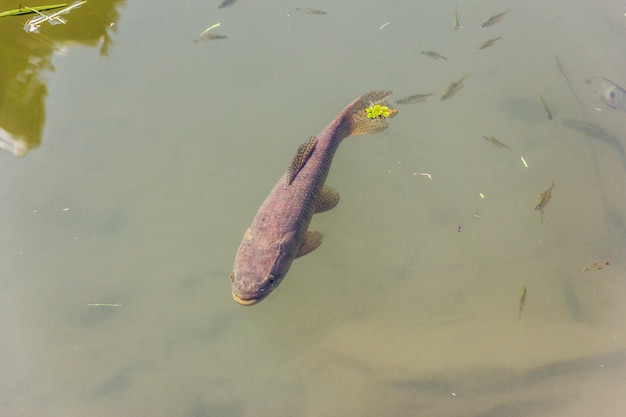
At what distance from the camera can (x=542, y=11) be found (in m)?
5.96

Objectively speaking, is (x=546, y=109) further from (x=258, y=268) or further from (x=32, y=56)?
(x=32, y=56)

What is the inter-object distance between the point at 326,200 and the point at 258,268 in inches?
40.3

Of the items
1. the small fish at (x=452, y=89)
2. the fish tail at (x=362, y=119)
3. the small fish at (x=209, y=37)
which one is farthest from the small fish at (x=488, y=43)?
the small fish at (x=209, y=37)

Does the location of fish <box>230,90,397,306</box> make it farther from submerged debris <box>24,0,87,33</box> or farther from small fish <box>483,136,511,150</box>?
submerged debris <box>24,0,87,33</box>

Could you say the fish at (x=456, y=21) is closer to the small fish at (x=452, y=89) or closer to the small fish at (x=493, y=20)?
the small fish at (x=493, y=20)

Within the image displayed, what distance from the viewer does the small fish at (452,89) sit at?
5.19 m

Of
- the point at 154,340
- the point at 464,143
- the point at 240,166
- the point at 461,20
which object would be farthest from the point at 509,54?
the point at 154,340

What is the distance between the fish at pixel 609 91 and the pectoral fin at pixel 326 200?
129 inches

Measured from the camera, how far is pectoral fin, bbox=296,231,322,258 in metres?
3.99

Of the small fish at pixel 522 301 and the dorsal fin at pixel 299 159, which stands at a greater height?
the dorsal fin at pixel 299 159

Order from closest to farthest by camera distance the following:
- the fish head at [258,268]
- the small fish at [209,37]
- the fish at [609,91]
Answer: the fish head at [258,268] < the fish at [609,91] < the small fish at [209,37]

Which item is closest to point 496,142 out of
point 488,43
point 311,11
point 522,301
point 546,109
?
point 546,109

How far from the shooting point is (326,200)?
4.30m

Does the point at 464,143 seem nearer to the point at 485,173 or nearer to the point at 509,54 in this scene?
the point at 485,173
